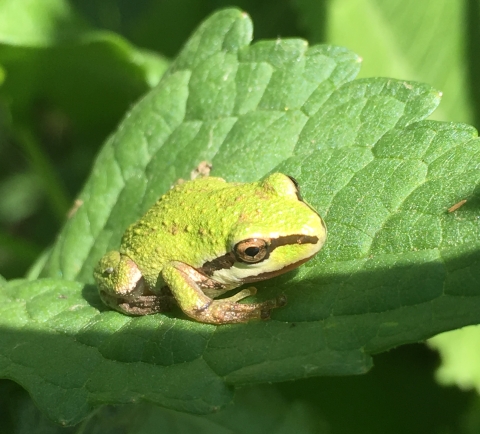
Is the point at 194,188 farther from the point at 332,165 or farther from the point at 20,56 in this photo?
the point at 20,56

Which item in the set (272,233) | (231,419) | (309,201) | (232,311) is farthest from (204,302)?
(231,419)

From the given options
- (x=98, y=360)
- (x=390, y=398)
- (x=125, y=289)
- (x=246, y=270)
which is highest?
(x=246, y=270)

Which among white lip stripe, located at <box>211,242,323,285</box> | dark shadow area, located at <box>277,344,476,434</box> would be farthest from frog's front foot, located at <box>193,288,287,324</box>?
dark shadow area, located at <box>277,344,476,434</box>

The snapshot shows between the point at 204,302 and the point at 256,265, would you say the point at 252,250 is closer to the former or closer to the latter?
the point at 256,265

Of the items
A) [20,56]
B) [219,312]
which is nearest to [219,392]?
[219,312]

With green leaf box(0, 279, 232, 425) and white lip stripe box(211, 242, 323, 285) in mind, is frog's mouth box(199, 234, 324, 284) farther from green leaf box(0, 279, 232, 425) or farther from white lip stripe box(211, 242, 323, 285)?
green leaf box(0, 279, 232, 425)

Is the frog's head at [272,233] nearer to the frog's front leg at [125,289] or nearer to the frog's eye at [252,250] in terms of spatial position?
the frog's eye at [252,250]

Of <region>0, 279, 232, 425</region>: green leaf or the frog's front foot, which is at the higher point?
the frog's front foot
